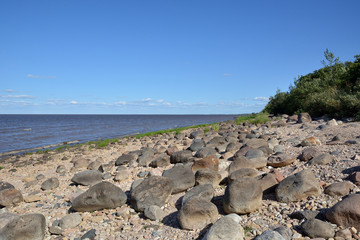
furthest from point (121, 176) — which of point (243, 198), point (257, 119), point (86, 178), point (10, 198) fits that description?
point (257, 119)

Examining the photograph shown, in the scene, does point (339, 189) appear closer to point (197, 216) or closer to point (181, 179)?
point (197, 216)

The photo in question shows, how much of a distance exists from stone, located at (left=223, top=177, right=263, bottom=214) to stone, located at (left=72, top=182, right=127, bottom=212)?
2460 mm

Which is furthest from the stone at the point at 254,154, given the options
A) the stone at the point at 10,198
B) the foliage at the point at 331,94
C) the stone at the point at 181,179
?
the foliage at the point at 331,94

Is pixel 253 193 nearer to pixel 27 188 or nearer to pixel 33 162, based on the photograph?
pixel 27 188

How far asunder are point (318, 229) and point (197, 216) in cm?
186

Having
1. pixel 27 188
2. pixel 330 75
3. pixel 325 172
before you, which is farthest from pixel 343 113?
pixel 27 188

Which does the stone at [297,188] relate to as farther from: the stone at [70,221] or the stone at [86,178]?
the stone at [86,178]

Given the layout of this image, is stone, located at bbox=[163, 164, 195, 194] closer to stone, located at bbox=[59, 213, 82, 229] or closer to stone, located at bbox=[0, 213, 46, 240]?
stone, located at bbox=[59, 213, 82, 229]

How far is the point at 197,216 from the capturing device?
15.5 feet

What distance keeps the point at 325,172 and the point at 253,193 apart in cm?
227

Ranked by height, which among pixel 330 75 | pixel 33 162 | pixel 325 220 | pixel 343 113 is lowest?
pixel 33 162

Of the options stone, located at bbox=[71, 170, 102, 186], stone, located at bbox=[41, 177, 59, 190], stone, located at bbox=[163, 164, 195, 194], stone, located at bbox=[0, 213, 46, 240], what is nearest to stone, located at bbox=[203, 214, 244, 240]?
stone, located at bbox=[163, 164, 195, 194]

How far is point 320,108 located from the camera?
2067cm

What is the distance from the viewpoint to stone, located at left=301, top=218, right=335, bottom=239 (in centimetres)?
380
